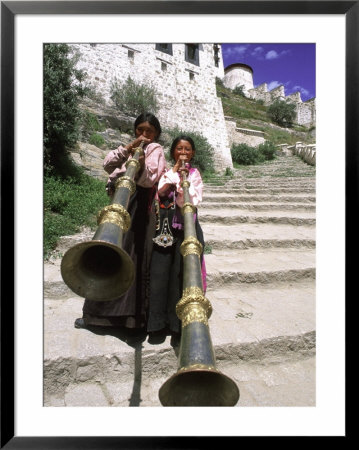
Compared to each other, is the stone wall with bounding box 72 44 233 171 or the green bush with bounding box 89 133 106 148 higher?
the stone wall with bounding box 72 44 233 171

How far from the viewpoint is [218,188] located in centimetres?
816

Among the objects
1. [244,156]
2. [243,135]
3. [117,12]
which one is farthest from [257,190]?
[243,135]

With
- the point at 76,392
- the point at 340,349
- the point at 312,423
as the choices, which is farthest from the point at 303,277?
the point at 76,392

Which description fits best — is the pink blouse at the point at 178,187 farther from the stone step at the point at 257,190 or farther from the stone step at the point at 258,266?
the stone step at the point at 257,190

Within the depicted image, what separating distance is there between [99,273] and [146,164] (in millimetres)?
1109

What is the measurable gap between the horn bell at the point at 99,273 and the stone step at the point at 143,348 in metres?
0.83

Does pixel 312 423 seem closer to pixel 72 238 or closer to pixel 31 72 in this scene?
pixel 31 72

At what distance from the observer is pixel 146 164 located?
201 cm

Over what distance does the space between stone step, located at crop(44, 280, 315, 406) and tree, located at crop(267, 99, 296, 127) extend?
105ft

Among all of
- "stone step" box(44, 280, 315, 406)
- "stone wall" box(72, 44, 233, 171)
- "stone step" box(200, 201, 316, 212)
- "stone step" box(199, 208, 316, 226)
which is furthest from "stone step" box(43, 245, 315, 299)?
"stone wall" box(72, 44, 233, 171)

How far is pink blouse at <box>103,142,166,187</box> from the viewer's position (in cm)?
201

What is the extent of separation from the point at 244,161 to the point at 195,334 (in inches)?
679

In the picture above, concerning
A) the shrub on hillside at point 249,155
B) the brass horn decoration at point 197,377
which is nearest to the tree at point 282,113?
the shrub on hillside at point 249,155

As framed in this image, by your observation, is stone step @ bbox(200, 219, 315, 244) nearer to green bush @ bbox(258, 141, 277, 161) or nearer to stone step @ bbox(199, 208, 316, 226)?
stone step @ bbox(199, 208, 316, 226)
